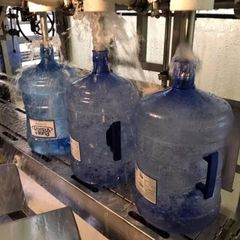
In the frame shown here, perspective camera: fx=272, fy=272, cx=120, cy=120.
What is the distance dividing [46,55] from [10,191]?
0.53 meters

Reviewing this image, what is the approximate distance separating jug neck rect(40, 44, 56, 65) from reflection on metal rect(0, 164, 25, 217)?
40 cm

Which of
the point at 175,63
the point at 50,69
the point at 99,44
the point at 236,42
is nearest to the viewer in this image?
the point at 175,63

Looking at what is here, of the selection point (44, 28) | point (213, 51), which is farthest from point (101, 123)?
point (213, 51)

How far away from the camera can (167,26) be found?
84 centimetres

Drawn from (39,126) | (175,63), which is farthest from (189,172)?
(39,126)

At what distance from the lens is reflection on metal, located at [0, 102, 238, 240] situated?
665 mm

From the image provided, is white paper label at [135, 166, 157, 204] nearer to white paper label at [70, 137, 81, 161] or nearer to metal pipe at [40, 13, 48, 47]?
white paper label at [70, 137, 81, 161]

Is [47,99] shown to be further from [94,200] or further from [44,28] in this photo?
[94,200]

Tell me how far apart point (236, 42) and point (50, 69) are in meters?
0.79

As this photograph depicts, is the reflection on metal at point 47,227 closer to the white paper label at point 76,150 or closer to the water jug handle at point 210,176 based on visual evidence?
the white paper label at point 76,150

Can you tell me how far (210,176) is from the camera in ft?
1.86

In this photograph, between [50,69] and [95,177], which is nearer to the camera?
[95,177]

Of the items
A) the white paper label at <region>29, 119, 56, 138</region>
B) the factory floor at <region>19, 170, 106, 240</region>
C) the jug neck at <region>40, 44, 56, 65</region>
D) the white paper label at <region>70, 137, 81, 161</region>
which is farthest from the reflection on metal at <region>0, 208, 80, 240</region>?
the jug neck at <region>40, 44, 56, 65</region>

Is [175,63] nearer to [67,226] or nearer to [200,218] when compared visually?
[200,218]
